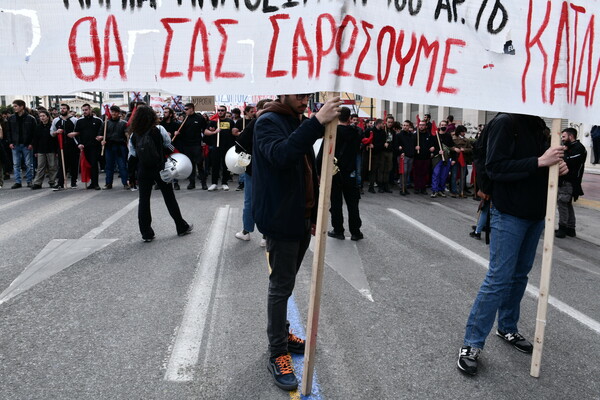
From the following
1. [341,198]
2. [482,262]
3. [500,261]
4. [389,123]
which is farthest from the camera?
[389,123]

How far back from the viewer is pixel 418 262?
555 cm

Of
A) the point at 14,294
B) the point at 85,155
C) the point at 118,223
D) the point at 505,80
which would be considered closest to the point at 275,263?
the point at 505,80

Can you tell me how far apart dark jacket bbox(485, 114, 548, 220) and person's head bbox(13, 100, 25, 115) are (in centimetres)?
1053

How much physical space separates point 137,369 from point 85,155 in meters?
9.78

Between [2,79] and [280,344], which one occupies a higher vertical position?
[2,79]

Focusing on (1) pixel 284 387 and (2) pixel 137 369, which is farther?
(2) pixel 137 369

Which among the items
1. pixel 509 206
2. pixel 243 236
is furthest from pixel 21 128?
pixel 509 206

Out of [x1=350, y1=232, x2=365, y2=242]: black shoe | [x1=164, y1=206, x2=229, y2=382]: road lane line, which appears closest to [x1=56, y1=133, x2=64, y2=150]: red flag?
[x1=164, y1=206, x2=229, y2=382]: road lane line

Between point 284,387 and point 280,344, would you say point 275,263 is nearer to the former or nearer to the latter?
point 280,344

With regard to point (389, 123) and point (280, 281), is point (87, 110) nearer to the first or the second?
point (389, 123)

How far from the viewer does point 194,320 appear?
3.71m

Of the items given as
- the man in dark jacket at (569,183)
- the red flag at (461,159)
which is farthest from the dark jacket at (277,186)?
the red flag at (461,159)

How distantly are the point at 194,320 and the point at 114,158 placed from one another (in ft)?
30.3

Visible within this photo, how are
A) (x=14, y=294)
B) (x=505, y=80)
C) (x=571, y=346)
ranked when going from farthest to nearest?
(x=14, y=294) < (x=571, y=346) < (x=505, y=80)
